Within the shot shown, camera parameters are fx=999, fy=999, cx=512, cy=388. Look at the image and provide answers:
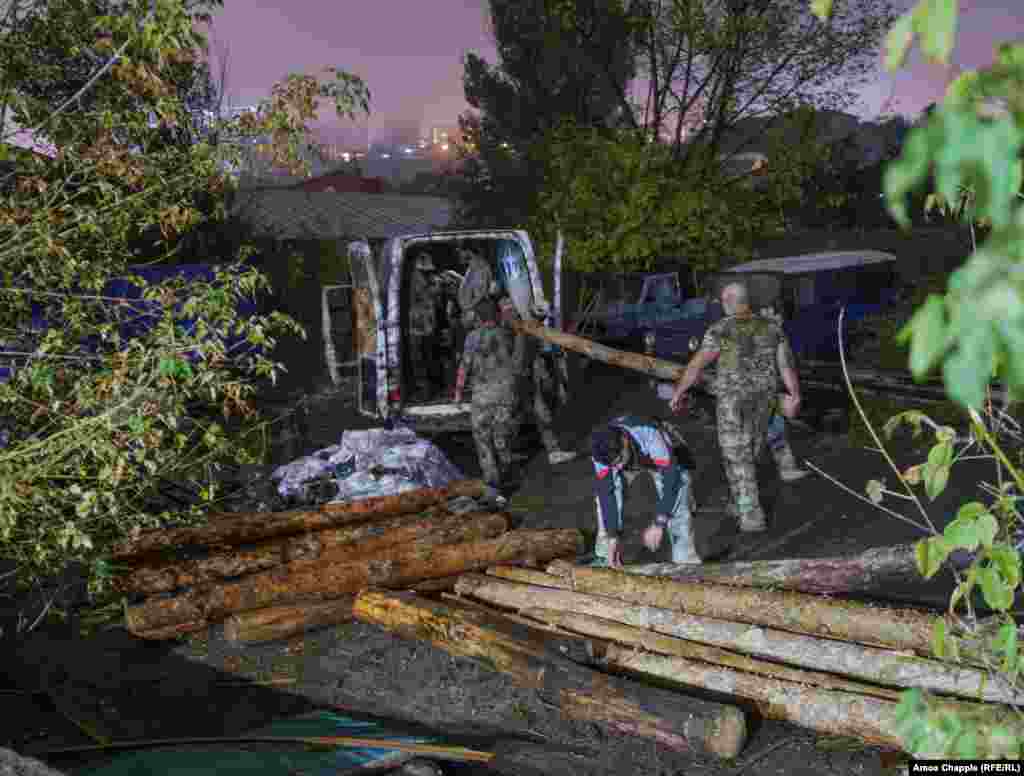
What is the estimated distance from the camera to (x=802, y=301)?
45.3 ft


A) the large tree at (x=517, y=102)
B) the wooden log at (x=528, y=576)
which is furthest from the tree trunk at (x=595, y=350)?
the large tree at (x=517, y=102)

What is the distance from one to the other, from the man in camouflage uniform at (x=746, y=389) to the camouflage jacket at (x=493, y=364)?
2.36 metres

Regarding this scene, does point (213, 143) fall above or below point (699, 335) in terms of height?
above

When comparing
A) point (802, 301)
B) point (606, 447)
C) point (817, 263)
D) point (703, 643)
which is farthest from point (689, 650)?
point (817, 263)

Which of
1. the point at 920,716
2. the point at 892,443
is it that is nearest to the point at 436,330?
the point at 892,443

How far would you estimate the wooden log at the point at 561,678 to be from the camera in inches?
167

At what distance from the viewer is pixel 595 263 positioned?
16.9 m

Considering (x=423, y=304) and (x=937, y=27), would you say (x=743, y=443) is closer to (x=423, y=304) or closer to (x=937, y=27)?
(x=423, y=304)

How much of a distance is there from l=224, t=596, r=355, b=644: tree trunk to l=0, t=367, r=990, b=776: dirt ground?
91 millimetres

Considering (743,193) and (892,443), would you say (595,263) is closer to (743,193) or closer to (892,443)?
(743,193)

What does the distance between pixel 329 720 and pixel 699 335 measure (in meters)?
9.92

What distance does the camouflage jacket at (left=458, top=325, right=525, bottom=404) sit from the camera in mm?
9625

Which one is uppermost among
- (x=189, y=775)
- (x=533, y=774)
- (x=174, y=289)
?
(x=174, y=289)

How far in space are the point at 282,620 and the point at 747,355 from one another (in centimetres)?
397
